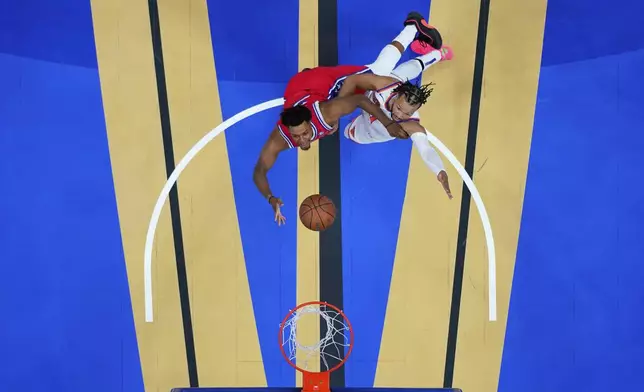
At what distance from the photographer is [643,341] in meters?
4.11

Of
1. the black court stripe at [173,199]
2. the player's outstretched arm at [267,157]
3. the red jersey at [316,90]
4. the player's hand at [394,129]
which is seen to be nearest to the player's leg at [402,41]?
the red jersey at [316,90]

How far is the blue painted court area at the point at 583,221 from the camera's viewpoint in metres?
4.10

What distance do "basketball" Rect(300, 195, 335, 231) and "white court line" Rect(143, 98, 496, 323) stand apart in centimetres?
93

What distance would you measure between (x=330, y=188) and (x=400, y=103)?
999 millimetres

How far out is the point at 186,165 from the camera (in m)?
4.10

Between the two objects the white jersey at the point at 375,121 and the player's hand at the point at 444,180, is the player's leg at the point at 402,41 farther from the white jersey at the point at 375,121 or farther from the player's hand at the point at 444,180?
the player's hand at the point at 444,180

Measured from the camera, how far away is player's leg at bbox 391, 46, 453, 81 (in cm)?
395

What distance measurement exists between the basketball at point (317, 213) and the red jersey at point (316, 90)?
0.46 metres

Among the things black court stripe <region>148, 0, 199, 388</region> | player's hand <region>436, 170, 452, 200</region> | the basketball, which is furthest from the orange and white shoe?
black court stripe <region>148, 0, 199, 388</region>

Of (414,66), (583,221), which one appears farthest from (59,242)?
(583,221)

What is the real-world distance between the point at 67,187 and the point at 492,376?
370 cm

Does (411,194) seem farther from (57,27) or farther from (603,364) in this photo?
(57,27)

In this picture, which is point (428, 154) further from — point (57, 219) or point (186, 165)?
point (57, 219)

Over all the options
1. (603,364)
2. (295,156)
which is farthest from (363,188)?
(603,364)
